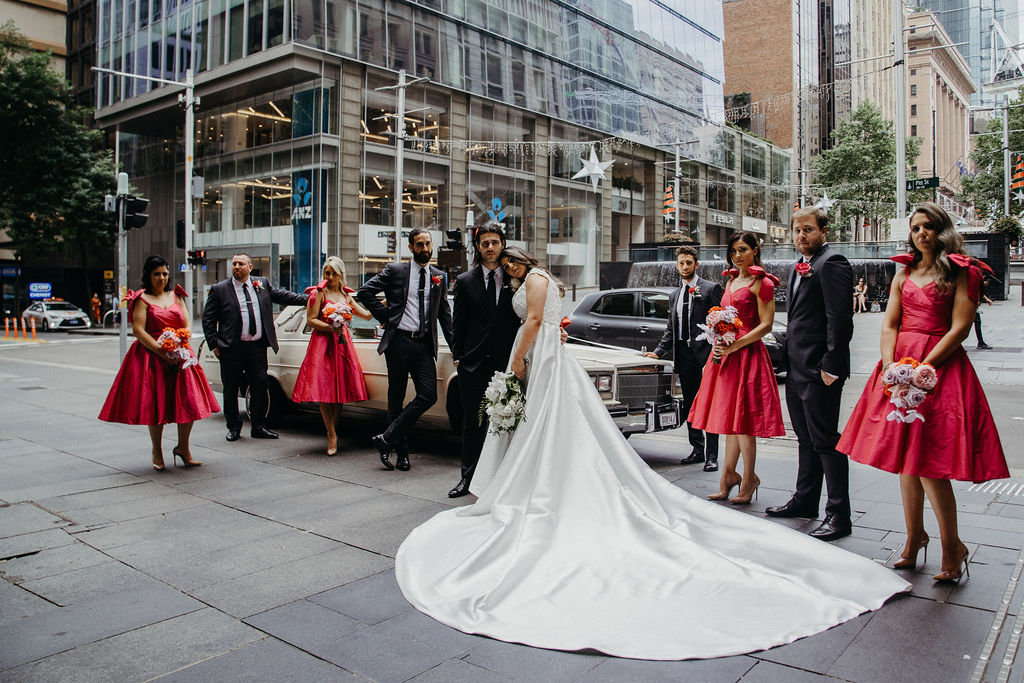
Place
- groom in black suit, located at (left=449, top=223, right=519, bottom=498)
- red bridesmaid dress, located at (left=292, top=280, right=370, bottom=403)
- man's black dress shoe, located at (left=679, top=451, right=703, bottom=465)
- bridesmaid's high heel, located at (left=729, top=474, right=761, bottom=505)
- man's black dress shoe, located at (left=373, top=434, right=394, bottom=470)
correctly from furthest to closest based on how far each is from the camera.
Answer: red bridesmaid dress, located at (left=292, top=280, right=370, bottom=403) → man's black dress shoe, located at (left=679, top=451, right=703, bottom=465) → man's black dress shoe, located at (left=373, top=434, right=394, bottom=470) → groom in black suit, located at (left=449, top=223, right=519, bottom=498) → bridesmaid's high heel, located at (left=729, top=474, right=761, bottom=505)

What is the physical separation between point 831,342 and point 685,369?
8.60 feet

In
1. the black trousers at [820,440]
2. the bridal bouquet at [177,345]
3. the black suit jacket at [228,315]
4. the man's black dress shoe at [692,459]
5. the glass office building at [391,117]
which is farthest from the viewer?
the glass office building at [391,117]

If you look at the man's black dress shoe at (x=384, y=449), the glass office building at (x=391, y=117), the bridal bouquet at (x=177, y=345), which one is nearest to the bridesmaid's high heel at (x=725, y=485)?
the man's black dress shoe at (x=384, y=449)

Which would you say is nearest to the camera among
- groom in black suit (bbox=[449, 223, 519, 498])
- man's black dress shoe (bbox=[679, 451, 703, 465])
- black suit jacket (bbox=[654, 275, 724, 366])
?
groom in black suit (bbox=[449, 223, 519, 498])

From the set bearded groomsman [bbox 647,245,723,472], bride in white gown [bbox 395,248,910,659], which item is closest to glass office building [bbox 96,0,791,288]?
bearded groomsman [bbox 647,245,723,472]

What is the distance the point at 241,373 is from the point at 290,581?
4.96 meters

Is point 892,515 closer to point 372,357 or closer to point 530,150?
point 372,357

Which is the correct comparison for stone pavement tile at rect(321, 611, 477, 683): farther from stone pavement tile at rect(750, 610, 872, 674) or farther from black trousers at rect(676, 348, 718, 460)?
black trousers at rect(676, 348, 718, 460)

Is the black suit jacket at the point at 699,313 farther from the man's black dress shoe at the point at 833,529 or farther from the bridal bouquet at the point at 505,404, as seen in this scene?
the bridal bouquet at the point at 505,404

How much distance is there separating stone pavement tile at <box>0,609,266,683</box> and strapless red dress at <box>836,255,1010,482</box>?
3.20 meters

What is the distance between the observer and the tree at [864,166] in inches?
2167

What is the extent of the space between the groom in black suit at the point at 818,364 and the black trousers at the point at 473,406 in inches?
84.1

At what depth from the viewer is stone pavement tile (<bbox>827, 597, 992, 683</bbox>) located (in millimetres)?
2926

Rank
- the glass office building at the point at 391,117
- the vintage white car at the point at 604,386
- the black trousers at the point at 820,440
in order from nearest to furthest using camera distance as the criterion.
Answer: the black trousers at the point at 820,440 → the vintage white car at the point at 604,386 → the glass office building at the point at 391,117
